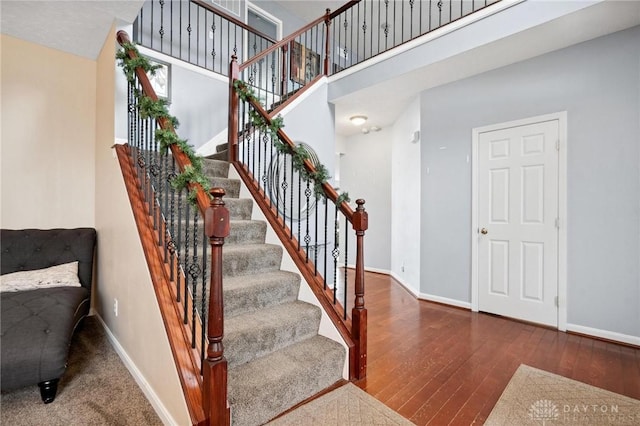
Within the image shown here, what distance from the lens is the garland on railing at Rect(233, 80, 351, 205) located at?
7.82ft

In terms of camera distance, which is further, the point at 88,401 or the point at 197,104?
the point at 197,104

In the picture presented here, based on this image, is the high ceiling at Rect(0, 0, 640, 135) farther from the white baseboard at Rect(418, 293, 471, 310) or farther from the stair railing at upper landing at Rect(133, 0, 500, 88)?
the white baseboard at Rect(418, 293, 471, 310)

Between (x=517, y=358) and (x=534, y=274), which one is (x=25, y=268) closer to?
(x=517, y=358)

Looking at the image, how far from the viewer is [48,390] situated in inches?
70.6

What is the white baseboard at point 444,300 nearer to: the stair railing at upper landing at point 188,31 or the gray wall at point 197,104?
the gray wall at point 197,104

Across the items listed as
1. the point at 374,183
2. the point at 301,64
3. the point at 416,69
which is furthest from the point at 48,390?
the point at 301,64

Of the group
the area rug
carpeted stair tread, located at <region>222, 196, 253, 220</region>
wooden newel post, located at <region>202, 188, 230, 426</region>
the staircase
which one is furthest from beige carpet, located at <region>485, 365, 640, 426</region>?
carpeted stair tread, located at <region>222, 196, 253, 220</region>

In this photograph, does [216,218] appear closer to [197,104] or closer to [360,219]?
[360,219]

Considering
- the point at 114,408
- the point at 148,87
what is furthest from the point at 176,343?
the point at 148,87

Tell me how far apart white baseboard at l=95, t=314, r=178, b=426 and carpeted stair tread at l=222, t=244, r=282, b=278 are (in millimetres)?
823

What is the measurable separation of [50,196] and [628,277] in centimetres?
560

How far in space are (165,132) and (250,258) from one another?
3.69 ft

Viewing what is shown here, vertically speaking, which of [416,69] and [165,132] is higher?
[416,69]

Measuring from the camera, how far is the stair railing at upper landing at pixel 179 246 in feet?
4.56
